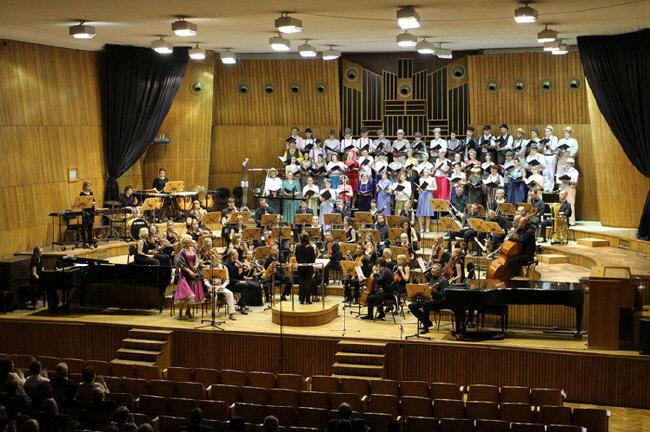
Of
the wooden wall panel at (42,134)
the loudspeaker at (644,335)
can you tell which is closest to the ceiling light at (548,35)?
the loudspeaker at (644,335)

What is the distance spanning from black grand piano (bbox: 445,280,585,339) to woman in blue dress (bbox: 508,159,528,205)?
19.1ft

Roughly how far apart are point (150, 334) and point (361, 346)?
3363 mm

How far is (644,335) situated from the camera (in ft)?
42.0

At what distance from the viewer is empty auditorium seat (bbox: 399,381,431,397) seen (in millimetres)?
11273

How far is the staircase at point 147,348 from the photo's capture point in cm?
1427

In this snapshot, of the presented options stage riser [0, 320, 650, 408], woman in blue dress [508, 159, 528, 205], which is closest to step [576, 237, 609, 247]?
→ woman in blue dress [508, 159, 528, 205]

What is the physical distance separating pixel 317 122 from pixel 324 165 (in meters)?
3.02

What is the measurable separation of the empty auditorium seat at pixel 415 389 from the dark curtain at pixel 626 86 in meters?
7.37

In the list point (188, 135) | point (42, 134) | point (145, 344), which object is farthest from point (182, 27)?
point (188, 135)

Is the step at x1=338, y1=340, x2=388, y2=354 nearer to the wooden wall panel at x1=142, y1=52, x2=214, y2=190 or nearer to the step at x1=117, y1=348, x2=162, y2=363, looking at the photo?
the step at x1=117, y1=348, x2=162, y2=363

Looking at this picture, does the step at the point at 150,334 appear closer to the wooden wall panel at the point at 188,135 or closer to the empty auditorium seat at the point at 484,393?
the empty auditorium seat at the point at 484,393

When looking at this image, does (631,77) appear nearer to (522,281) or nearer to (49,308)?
(522,281)

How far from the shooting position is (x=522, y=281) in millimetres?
13844

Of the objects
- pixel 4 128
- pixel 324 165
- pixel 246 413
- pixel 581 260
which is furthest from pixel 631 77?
pixel 4 128
